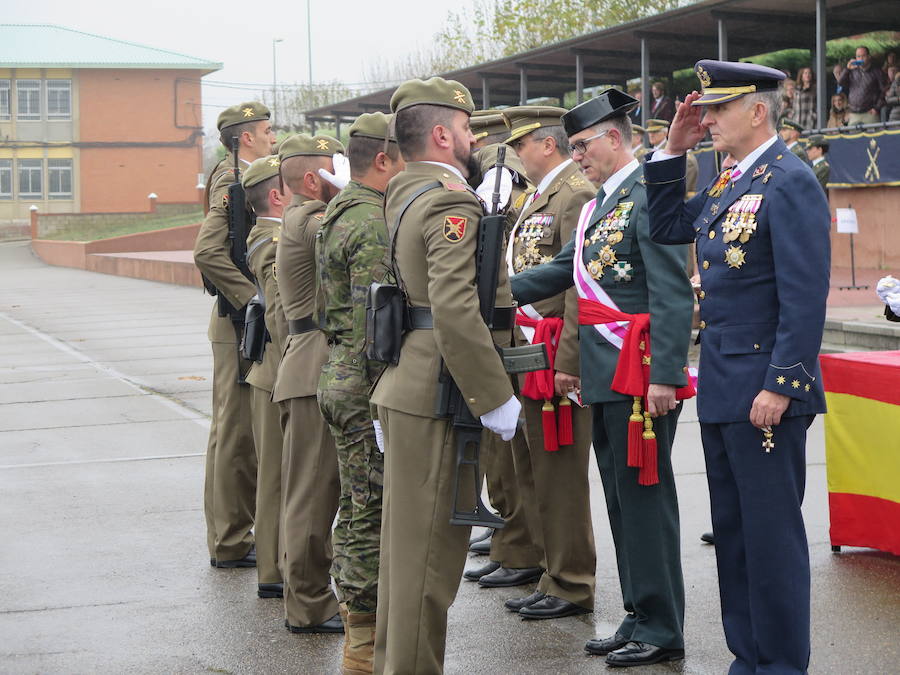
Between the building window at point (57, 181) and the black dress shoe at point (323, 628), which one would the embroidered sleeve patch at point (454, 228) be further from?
the building window at point (57, 181)

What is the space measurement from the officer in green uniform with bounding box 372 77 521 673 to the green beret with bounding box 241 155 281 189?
1597 millimetres

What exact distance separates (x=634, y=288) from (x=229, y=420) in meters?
2.34

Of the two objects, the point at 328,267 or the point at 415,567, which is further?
the point at 328,267

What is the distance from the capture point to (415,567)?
3.85m

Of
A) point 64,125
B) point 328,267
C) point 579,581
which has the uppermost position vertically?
point 64,125

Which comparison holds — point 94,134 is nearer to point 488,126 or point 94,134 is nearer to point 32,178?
point 32,178

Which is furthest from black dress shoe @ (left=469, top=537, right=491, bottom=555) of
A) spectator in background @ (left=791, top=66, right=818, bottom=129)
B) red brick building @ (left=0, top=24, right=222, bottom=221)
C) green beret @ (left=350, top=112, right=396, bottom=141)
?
red brick building @ (left=0, top=24, right=222, bottom=221)

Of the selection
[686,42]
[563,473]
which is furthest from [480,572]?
[686,42]

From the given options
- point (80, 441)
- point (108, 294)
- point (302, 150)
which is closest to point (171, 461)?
point (80, 441)

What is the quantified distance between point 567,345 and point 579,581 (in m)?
0.98

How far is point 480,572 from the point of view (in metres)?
5.70

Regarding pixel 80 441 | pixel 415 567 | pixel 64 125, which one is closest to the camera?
pixel 415 567

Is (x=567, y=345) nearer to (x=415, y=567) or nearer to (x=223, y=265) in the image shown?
(x=415, y=567)

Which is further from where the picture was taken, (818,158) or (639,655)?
(818,158)
